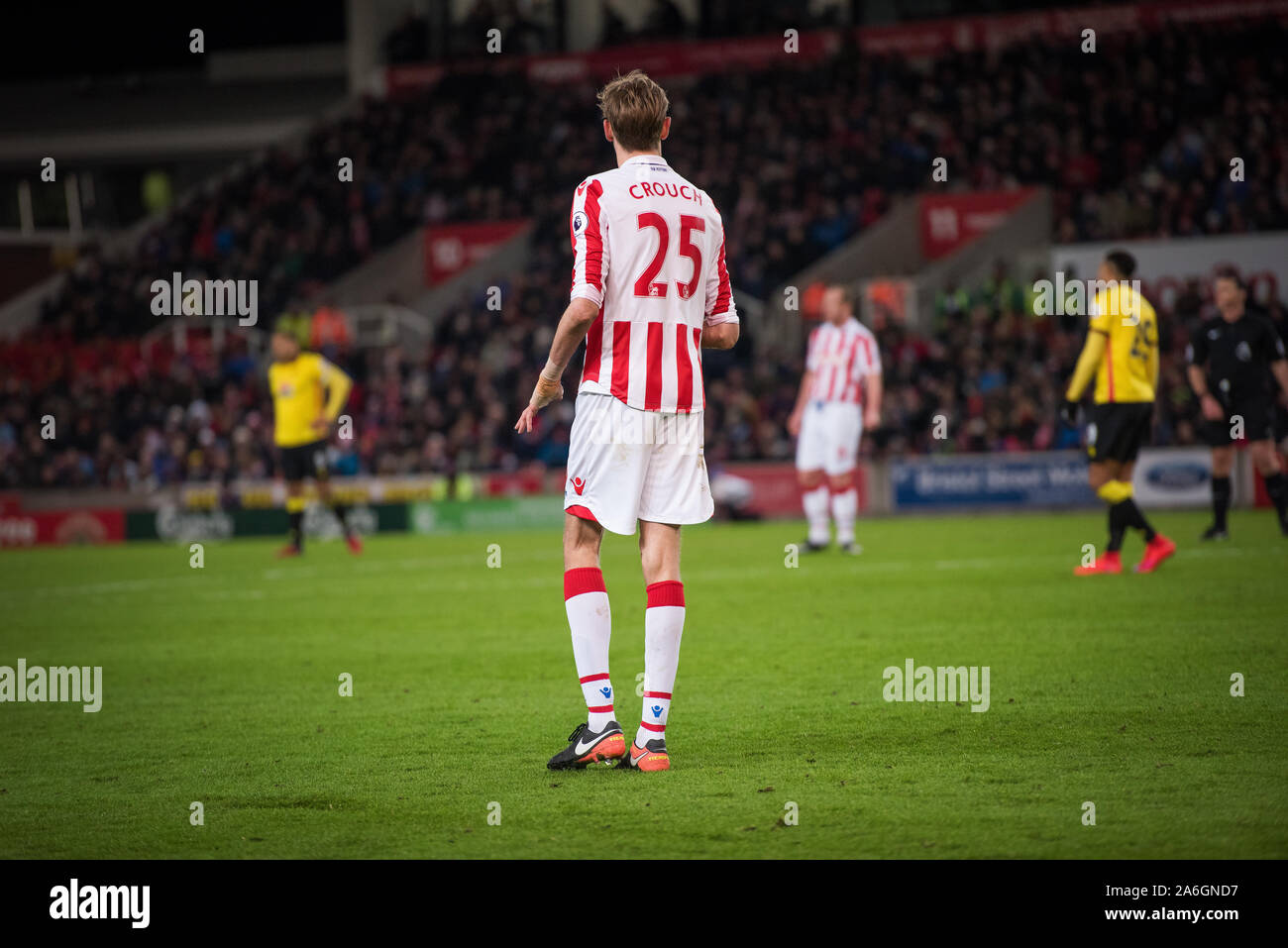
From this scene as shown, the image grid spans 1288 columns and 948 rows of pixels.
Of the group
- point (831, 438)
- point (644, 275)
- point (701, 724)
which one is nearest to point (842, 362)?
point (831, 438)

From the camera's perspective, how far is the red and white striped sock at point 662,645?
5.46m

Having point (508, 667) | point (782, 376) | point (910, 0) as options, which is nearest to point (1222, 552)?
point (508, 667)

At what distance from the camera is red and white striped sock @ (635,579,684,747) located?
17.9 feet

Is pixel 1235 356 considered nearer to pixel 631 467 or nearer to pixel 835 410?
pixel 835 410

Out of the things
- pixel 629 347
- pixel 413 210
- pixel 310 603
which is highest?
pixel 413 210

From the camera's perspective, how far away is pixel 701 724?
6.29m

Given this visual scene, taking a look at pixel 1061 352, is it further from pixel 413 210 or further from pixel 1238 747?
pixel 1238 747

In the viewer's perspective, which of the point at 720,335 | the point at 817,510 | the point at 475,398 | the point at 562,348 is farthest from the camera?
the point at 475,398

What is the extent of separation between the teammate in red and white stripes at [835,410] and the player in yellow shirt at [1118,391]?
321 cm

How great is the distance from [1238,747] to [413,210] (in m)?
29.1

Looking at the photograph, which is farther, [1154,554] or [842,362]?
[842,362]

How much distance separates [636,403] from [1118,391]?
22.7 ft

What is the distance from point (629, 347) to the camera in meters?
5.52

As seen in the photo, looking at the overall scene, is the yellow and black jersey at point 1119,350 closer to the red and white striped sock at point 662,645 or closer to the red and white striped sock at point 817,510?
the red and white striped sock at point 817,510
